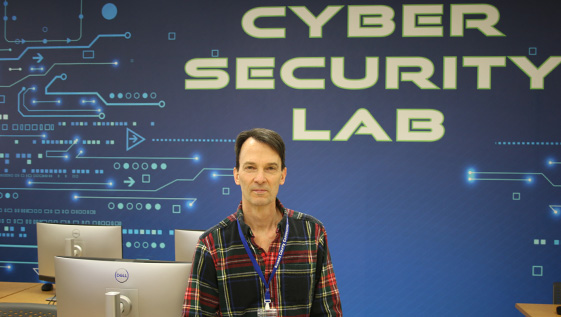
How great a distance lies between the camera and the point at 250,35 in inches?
169

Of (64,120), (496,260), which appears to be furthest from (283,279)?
(64,120)

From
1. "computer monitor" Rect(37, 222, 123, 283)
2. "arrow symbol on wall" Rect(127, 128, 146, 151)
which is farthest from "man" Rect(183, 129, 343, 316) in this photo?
A: "arrow symbol on wall" Rect(127, 128, 146, 151)

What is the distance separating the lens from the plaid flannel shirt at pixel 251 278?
1.71m

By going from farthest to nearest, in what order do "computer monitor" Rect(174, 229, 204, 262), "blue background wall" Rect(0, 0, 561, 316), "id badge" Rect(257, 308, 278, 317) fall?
"blue background wall" Rect(0, 0, 561, 316), "computer monitor" Rect(174, 229, 204, 262), "id badge" Rect(257, 308, 278, 317)

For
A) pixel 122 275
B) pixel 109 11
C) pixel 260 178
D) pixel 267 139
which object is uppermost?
pixel 109 11

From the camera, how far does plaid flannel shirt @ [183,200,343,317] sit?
1707 mm

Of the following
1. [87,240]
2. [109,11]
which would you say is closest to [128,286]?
[87,240]

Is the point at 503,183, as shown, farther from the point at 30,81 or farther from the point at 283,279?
the point at 30,81

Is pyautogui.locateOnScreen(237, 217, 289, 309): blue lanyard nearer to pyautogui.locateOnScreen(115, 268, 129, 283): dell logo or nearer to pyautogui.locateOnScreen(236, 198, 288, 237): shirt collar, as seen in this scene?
pyautogui.locateOnScreen(236, 198, 288, 237): shirt collar

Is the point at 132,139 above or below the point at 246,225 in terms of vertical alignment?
above

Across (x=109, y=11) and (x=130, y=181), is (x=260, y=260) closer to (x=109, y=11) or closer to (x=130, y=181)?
(x=130, y=181)

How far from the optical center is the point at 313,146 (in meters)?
4.21

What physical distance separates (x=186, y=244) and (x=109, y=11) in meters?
2.87

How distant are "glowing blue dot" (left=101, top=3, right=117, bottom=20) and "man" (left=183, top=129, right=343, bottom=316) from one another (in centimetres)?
330
